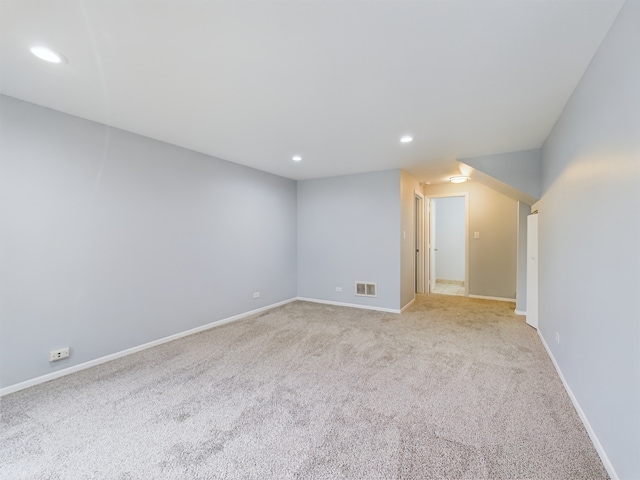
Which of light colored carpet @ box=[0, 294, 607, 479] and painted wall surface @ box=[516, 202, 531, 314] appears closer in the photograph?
light colored carpet @ box=[0, 294, 607, 479]

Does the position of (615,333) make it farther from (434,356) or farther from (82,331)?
(82,331)

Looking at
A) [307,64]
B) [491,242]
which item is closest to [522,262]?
[491,242]

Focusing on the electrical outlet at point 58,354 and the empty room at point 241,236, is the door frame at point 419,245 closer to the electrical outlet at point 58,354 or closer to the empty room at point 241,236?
the empty room at point 241,236

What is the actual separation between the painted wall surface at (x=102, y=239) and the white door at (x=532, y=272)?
4.28 meters

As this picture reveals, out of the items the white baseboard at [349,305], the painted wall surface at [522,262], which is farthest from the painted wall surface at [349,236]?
the painted wall surface at [522,262]

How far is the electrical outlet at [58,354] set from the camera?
8.10 ft

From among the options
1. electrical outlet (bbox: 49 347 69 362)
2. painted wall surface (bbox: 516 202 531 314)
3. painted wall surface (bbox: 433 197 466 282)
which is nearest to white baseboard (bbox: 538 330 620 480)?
painted wall surface (bbox: 516 202 531 314)

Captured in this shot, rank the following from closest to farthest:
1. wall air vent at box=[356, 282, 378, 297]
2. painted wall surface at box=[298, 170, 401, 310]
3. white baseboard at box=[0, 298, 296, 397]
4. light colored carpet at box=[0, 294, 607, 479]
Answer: light colored carpet at box=[0, 294, 607, 479] < white baseboard at box=[0, 298, 296, 397] < painted wall surface at box=[298, 170, 401, 310] < wall air vent at box=[356, 282, 378, 297]

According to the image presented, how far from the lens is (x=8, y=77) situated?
1981 mm

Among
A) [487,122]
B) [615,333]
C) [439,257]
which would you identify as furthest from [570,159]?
[439,257]

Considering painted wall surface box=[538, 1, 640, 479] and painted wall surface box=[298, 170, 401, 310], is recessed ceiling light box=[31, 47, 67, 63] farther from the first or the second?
painted wall surface box=[298, 170, 401, 310]

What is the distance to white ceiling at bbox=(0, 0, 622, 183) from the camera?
55.7 inches

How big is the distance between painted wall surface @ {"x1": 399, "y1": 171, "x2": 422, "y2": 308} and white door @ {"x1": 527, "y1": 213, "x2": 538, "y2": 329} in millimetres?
1764

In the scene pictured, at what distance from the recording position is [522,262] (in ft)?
14.4
